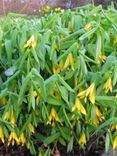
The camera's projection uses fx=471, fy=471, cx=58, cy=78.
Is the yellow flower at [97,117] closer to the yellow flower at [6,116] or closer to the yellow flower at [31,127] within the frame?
the yellow flower at [31,127]

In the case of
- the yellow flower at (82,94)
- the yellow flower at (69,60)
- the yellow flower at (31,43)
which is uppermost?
the yellow flower at (31,43)

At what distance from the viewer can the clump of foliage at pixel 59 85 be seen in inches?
85.1

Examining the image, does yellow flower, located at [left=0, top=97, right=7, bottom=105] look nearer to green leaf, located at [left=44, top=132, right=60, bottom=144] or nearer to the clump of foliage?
the clump of foliage

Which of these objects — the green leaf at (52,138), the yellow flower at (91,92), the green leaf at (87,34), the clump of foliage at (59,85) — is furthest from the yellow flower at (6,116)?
the green leaf at (87,34)

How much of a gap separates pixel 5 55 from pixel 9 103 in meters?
0.33

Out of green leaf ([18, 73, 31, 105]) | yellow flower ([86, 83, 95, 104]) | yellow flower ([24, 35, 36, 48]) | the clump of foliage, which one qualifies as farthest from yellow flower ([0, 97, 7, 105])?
yellow flower ([86, 83, 95, 104])

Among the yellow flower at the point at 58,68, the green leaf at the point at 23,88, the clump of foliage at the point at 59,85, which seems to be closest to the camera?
the green leaf at the point at 23,88

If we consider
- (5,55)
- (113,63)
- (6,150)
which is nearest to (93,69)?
(113,63)

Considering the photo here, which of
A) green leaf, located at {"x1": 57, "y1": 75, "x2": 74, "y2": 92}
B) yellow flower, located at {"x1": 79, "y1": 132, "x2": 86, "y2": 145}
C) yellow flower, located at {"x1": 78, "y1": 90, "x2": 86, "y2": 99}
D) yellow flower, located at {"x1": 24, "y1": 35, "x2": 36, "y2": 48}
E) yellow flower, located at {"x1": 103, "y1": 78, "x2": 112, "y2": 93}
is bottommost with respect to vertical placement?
yellow flower, located at {"x1": 79, "y1": 132, "x2": 86, "y2": 145}

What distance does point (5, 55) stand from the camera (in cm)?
240

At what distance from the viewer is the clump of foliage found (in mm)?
2162

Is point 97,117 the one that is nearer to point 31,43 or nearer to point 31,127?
point 31,127

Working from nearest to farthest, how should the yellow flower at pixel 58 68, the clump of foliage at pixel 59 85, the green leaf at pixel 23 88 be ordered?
1. the green leaf at pixel 23 88
2. the clump of foliage at pixel 59 85
3. the yellow flower at pixel 58 68

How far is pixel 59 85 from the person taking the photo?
215 centimetres
